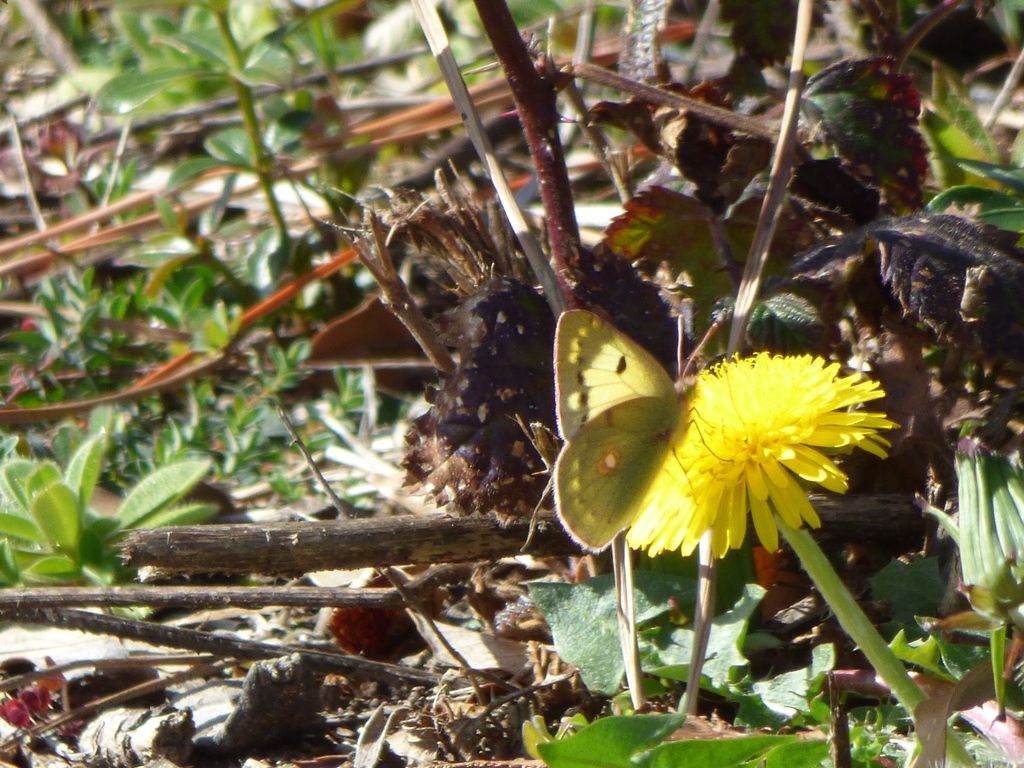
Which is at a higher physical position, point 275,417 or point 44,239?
point 44,239

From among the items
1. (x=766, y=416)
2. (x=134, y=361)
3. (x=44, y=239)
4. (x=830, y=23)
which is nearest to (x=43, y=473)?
(x=134, y=361)

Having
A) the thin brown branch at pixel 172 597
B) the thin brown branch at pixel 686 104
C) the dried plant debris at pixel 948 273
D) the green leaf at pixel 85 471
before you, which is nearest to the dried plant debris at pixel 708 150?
the thin brown branch at pixel 686 104

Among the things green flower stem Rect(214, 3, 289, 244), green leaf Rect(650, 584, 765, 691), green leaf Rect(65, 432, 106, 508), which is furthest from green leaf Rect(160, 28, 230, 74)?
green leaf Rect(650, 584, 765, 691)

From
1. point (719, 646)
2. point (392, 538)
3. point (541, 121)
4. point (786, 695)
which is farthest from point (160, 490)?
point (786, 695)

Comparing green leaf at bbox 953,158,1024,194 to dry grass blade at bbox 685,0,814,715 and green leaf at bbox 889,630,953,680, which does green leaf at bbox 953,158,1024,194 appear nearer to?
dry grass blade at bbox 685,0,814,715

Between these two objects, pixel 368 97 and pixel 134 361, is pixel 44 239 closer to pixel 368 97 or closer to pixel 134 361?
pixel 134 361

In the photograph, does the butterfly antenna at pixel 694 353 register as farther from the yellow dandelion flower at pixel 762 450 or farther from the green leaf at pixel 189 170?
the green leaf at pixel 189 170
